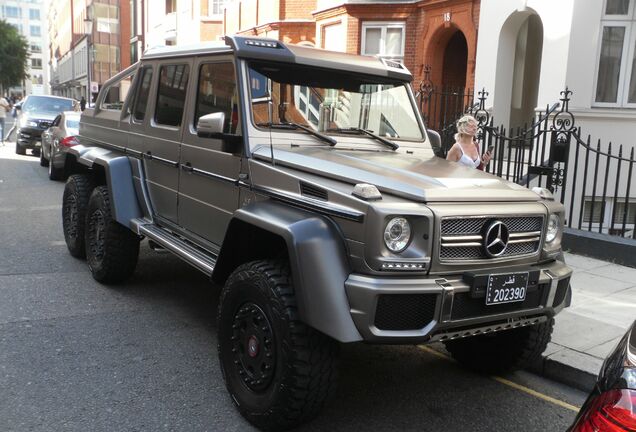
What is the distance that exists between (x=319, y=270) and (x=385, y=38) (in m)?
13.7

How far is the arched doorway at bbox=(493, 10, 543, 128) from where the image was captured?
39.3 feet

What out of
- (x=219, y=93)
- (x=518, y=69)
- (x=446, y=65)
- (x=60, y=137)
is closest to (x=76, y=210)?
(x=219, y=93)

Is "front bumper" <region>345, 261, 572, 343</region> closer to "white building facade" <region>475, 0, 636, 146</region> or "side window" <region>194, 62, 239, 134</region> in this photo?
"side window" <region>194, 62, 239, 134</region>

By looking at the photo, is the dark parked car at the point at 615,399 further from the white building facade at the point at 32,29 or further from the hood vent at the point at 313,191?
the white building facade at the point at 32,29

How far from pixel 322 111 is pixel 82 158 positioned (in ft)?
10.0

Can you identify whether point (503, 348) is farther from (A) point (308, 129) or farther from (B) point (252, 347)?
(A) point (308, 129)

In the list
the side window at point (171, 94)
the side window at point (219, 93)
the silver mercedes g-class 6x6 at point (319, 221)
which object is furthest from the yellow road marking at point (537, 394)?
the side window at point (171, 94)

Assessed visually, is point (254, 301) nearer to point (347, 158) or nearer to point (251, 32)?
point (347, 158)

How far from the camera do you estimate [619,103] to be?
10.5 m

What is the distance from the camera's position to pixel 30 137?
728 inches

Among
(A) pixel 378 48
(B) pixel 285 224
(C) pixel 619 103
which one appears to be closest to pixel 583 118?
(C) pixel 619 103

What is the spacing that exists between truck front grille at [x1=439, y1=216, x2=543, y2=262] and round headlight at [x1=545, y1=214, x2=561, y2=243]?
6.5 inches

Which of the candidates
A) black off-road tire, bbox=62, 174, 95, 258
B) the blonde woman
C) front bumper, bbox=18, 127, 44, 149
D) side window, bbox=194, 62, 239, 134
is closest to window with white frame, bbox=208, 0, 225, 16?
front bumper, bbox=18, 127, 44, 149

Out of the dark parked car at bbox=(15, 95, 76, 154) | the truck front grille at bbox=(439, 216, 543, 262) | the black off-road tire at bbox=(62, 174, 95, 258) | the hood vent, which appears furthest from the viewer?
the dark parked car at bbox=(15, 95, 76, 154)
